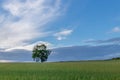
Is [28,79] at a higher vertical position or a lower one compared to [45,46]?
lower

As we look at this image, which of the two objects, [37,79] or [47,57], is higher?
[47,57]

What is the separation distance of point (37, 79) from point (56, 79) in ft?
4.54

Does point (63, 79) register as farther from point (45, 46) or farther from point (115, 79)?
point (45, 46)

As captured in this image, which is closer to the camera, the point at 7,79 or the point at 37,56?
the point at 7,79

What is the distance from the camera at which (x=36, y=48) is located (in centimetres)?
10731

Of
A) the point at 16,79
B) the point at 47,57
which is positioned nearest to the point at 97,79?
the point at 16,79

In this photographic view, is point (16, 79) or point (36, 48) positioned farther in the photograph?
point (36, 48)

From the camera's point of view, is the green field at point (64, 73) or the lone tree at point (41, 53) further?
the lone tree at point (41, 53)

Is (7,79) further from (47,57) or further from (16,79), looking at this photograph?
(47,57)

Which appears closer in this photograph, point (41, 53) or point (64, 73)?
point (64, 73)

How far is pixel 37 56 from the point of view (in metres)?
106

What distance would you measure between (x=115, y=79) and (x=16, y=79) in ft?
21.8

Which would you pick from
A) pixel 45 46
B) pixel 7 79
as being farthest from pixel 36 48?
pixel 7 79

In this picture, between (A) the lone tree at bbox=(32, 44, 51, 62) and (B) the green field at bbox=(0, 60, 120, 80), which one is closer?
(B) the green field at bbox=(0, 60, 120, 80)
